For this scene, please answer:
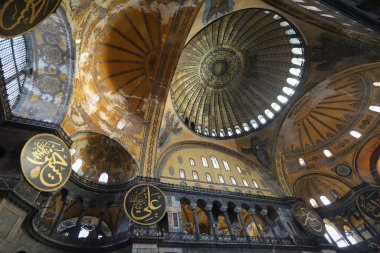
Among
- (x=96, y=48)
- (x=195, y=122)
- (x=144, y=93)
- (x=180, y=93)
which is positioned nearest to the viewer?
(x=96, y=48)

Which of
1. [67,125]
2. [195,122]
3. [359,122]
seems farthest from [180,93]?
[359,122]

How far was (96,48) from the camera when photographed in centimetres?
1034

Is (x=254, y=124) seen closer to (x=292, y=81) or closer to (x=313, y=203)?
(x=292, y=81)

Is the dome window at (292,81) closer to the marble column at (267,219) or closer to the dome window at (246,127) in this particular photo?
the dome window at (246,127)

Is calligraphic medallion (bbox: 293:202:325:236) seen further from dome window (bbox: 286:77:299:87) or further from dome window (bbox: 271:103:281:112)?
dome window (bbox: 286:77:299:87)

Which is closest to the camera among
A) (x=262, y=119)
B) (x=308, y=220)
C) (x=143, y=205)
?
(x=143, y=205)

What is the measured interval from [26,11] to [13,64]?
4.75 meters

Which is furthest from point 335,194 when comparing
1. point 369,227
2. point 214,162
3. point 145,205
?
point 145,205

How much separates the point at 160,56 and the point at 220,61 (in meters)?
6.68

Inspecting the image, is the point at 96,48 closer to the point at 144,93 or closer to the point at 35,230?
the point at 144,93

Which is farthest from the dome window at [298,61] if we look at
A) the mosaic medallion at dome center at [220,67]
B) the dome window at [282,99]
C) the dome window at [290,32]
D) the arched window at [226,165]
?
the arched window at [226,165]

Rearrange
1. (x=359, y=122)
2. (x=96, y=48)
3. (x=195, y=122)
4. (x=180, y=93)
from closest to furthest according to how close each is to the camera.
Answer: (x=96, y=48) → (x=359, y=122) → (x=180, y=93) → (x=195, y=122)

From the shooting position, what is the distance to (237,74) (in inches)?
691

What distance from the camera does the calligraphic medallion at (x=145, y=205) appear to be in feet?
27.0
